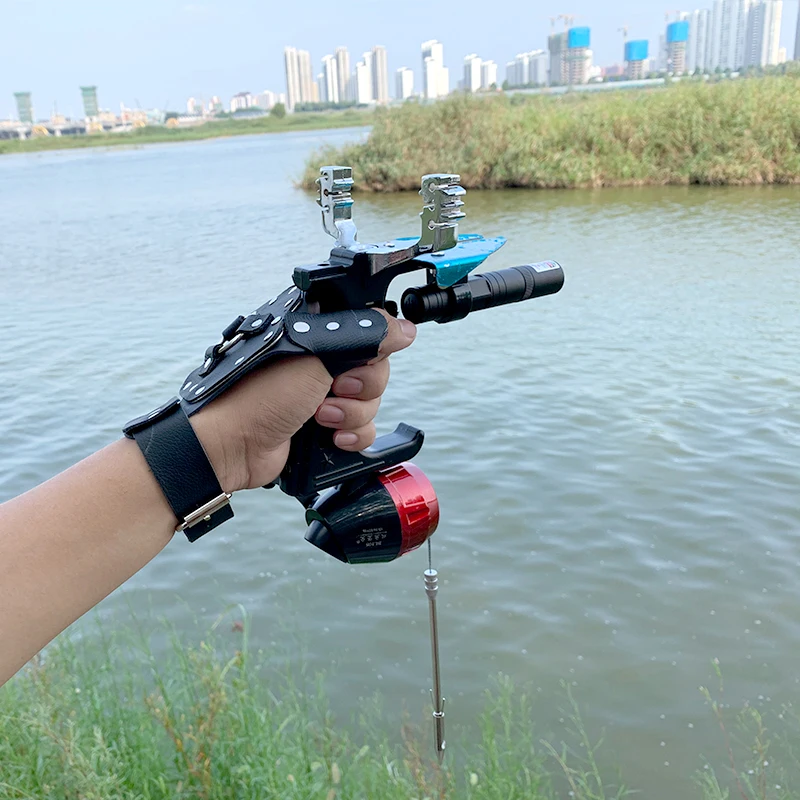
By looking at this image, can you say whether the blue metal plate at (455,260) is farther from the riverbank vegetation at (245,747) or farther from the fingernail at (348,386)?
the riverbank vegetation at (245,747)

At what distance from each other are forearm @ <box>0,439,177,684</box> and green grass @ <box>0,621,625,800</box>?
1.27 m

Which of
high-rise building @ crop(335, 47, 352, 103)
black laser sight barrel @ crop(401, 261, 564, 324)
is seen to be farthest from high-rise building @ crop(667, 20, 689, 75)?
black laser sight barrel @ crop(401, 261, 564, 324)

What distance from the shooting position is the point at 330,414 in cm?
163

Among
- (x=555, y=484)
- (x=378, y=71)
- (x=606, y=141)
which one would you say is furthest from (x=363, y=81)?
(x=555, y=484)

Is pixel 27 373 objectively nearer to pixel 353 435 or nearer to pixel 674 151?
pixel 353 435

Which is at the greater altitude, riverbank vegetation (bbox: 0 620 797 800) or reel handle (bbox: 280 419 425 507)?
reel handle (bbox: 280 419 425 507)

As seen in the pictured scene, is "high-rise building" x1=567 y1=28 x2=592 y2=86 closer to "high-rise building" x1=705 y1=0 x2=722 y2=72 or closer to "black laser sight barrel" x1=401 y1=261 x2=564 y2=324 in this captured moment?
"high-rise building" x1=705 y1=0 x2=722 y2=72

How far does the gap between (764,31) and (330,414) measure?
261ft

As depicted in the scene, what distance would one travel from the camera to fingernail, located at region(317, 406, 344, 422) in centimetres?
162

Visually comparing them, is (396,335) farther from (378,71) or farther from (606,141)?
(378,71)

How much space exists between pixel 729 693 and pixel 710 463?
2.09m

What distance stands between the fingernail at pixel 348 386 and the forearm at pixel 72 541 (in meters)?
0.39

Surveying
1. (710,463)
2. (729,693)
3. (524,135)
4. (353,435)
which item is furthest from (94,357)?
(524,135)

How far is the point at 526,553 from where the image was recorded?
470 cm
